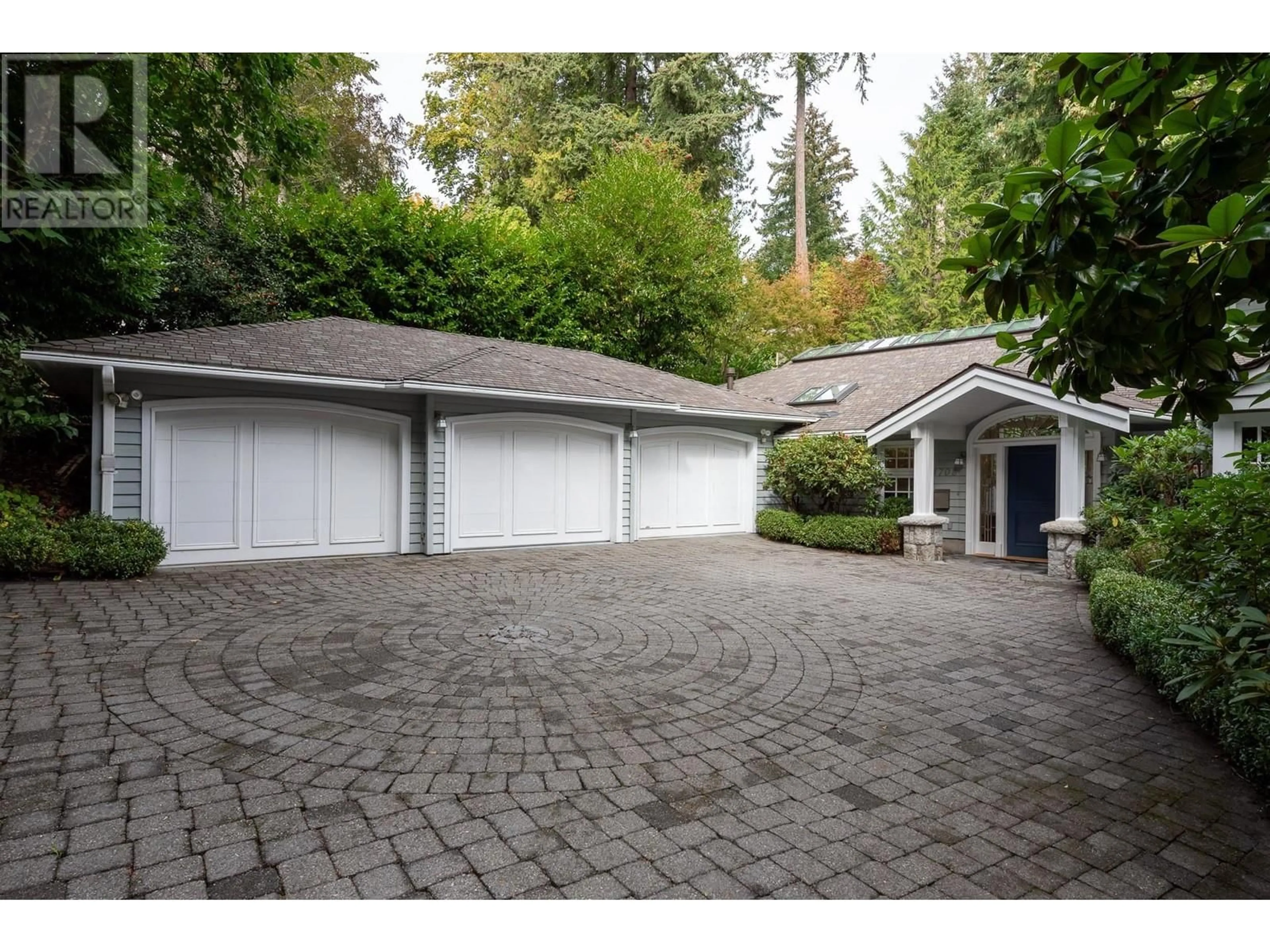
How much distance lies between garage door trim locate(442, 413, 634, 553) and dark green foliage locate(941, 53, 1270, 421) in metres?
8.82

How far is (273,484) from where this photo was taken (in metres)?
9.02

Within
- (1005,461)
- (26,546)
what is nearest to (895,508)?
(1005,461)

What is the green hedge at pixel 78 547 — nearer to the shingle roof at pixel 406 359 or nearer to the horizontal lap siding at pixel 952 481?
the shingle roof at pixel 406 359

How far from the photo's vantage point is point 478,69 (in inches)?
853

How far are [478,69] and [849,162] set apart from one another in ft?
54.8

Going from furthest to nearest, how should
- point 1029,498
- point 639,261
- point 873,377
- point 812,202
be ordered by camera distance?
1. point 812,202
2. point 639,261
3. point 873,377
4. point 1029,498

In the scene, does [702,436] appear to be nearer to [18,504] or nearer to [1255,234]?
[18,504]

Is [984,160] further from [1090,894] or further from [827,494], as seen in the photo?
[1090,894]

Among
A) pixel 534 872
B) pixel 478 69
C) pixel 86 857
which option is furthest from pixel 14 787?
pixel 478 69

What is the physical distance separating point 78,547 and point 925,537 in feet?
37.6

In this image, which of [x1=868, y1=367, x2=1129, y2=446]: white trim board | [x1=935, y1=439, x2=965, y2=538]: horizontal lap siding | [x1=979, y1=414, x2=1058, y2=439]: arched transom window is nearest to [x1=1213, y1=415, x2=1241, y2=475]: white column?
[x1=868, y1=367, x2=1129, y2=446]: white trim board

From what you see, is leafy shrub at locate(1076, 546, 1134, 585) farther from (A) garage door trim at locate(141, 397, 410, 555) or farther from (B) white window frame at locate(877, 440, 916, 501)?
(A) garage door trim at locate(141, 397, 410, 555)

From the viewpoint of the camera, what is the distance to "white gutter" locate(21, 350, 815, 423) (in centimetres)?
752

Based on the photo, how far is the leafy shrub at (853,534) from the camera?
36.6ft
